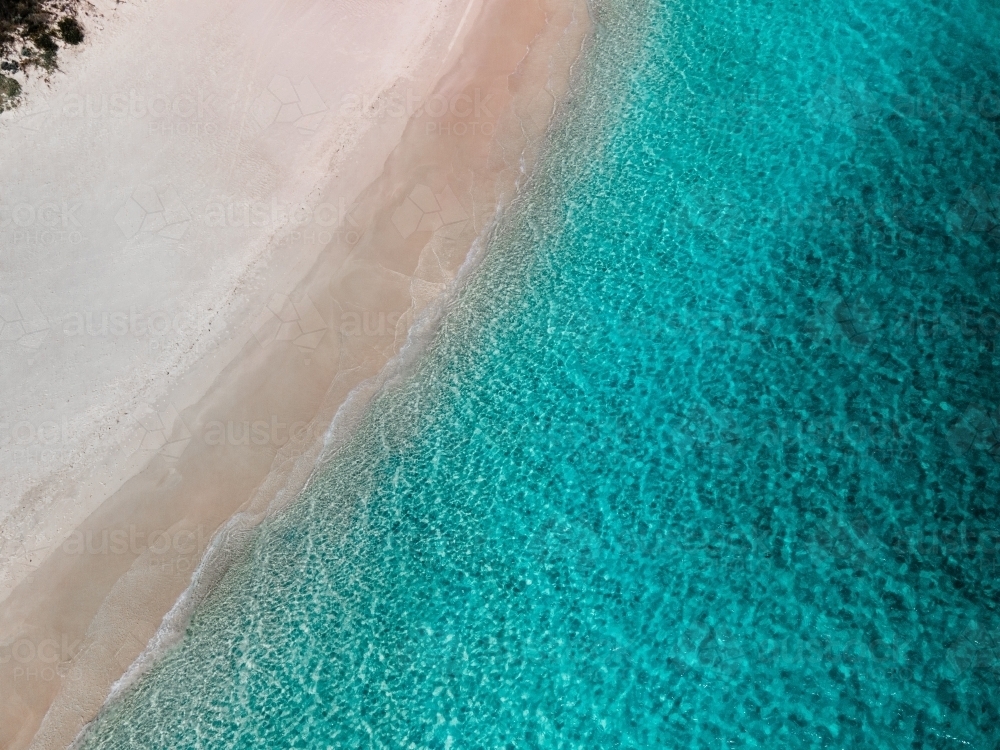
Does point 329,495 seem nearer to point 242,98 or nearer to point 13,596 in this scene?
point 13,596

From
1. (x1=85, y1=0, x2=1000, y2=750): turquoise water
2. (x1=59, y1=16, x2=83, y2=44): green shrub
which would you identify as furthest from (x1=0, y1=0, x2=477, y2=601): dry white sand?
(x1=85, y1=0, x2=1000, y2=750): turquoise water

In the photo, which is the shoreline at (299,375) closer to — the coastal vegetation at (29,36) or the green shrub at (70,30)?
the green shrub at (70,30)

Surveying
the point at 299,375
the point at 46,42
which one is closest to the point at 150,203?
the point at 46,42

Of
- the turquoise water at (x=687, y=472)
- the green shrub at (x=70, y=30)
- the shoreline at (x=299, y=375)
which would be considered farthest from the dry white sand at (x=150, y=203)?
the turquoise water at (x=687, y=472)

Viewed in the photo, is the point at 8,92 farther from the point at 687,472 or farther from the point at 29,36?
the point at 687,472

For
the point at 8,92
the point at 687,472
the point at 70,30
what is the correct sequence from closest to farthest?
the point at 687,472 → the point at 8,92 → the point at 70,30

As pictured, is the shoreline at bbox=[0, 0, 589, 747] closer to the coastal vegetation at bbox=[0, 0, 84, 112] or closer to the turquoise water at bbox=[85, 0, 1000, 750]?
the turquoise water at bbox=[85, 0, 1000, 750]
